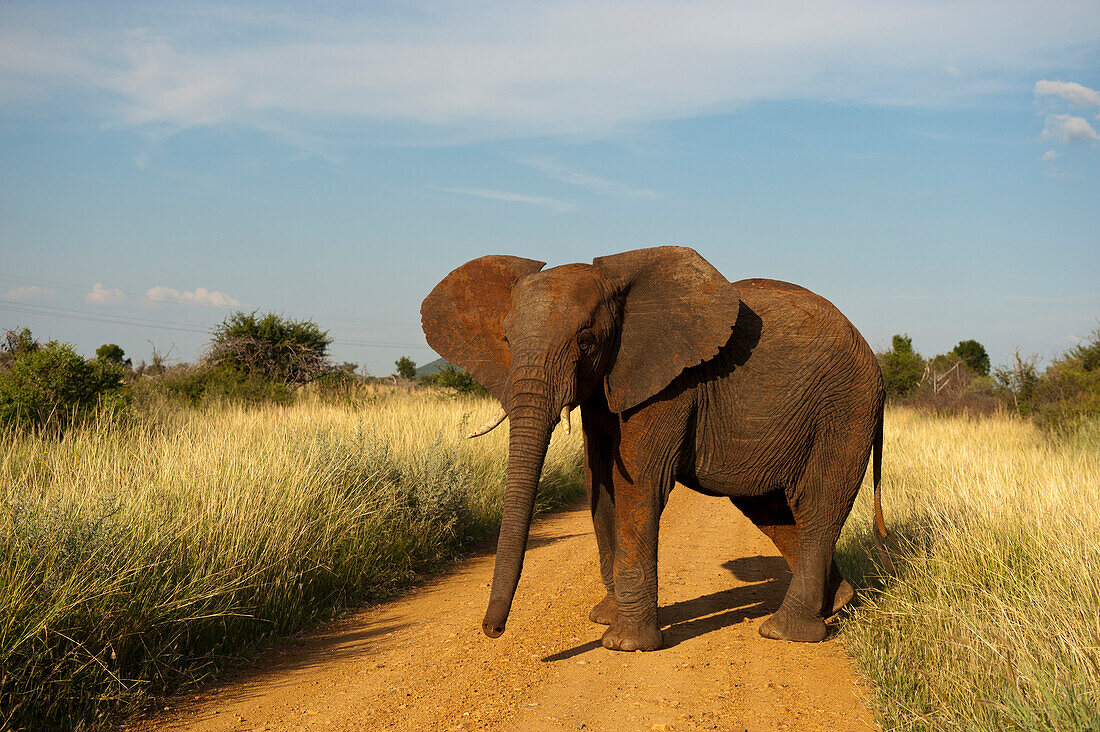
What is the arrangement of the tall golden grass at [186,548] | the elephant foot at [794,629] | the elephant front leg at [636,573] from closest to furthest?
1. the tall golden grass at [186,548]
2. the elephant front leg at [636,573]
3. the elephant foot at [794,629]

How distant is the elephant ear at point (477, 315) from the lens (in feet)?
18.9

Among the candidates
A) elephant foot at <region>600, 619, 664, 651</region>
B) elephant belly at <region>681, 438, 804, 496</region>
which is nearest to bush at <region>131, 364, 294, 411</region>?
elephant foot at <region>600, 619, 664, 651</region>

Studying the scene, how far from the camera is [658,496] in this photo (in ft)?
18.0

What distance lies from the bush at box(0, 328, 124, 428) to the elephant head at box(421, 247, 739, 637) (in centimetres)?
728

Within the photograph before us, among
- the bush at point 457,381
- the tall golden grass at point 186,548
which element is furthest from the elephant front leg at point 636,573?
the bush at point 457,381

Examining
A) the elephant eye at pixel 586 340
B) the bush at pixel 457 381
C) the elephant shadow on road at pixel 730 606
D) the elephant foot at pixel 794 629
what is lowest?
the elephant shadow on road at pixel 730 606

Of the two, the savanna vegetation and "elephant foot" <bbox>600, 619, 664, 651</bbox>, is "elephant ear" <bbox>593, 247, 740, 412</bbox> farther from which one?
the savanna vegetation

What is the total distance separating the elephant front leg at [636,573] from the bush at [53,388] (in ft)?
27.2

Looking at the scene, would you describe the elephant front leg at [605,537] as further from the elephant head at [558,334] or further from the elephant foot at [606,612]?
the elephant head at [558,334]

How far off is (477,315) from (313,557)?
8.12 ft

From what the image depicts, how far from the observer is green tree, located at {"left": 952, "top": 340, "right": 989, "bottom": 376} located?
184 feet

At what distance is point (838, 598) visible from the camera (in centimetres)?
630

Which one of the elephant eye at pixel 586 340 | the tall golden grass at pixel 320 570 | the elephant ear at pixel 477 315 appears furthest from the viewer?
the elephant ear at pixel 477 315

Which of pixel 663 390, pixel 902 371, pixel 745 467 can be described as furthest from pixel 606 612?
pixel 902 371
